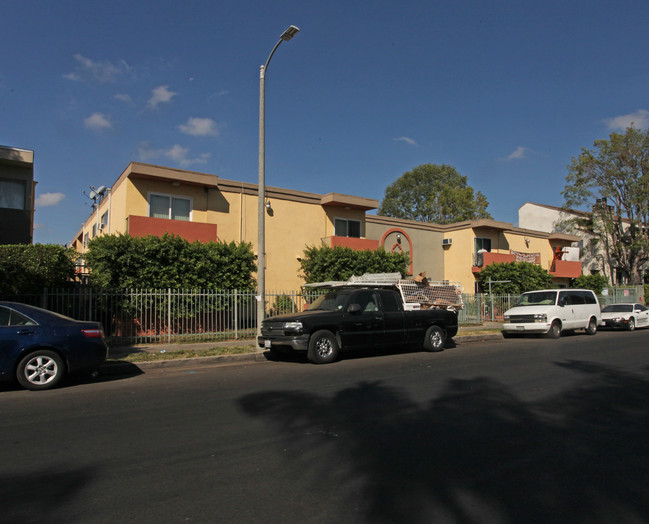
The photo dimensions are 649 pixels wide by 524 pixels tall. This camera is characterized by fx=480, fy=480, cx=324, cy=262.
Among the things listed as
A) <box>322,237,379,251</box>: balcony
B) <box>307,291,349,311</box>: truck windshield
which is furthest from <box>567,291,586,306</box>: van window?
<box>307,291,349,311</box>: truck windshield

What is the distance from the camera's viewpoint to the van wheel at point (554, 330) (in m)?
17.0

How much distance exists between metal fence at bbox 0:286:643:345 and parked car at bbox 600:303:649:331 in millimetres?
13157

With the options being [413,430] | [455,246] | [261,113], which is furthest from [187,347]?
[455,246]

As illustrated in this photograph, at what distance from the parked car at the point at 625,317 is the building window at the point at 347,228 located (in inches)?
457

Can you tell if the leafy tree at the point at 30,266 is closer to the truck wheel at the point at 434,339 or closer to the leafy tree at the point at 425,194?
the truck wheel at the point at 434,339

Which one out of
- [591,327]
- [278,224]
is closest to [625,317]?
[591,327]

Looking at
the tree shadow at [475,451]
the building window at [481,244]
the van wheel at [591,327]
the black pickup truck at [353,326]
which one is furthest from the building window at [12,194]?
the building window at [481,244]

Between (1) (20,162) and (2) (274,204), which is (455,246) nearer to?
(2) (274,204)

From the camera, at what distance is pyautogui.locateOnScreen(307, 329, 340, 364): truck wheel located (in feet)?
34.0

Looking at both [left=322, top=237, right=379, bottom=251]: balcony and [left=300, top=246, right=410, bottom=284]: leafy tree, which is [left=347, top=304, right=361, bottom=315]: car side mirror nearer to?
[left=300, top=246, right=410, bottom=284]: leafy tree

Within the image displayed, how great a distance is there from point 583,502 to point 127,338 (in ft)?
41.5

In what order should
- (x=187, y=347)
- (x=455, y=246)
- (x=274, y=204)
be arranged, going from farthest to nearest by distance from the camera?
(x=455, y=246) < (x=274, y=204) < (x=187, y=347)

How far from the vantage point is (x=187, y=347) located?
516 inches

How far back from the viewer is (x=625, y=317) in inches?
813
